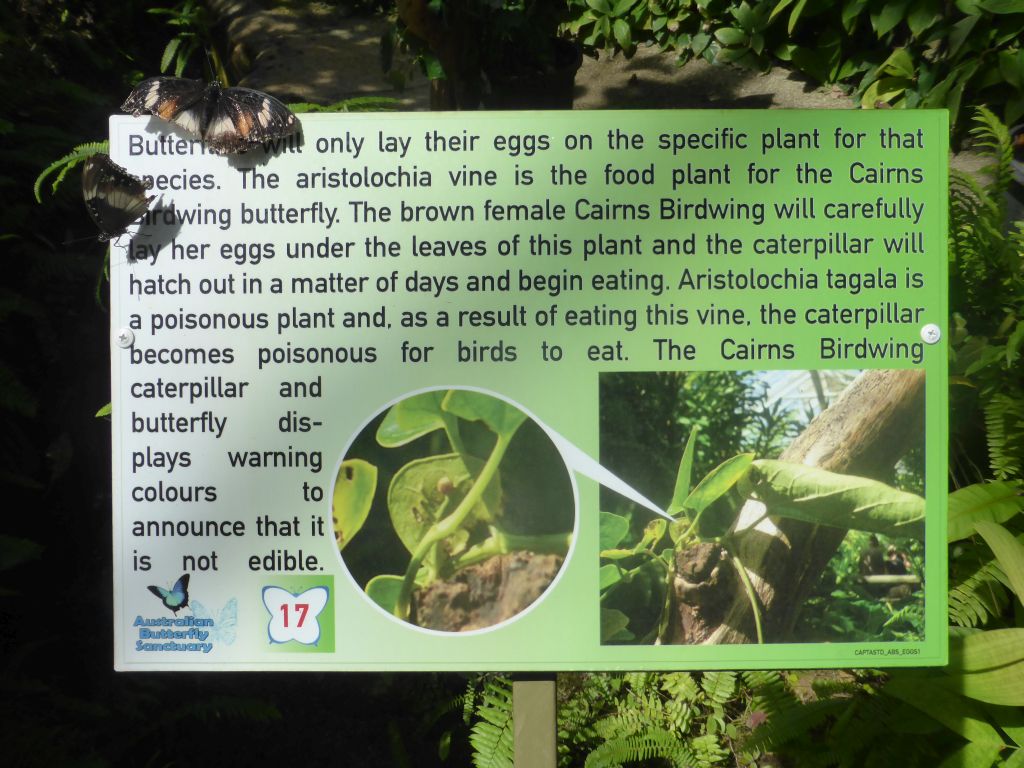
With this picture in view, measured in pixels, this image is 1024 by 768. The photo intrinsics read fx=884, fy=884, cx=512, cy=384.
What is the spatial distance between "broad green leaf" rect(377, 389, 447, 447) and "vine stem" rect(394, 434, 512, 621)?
14 centimetres

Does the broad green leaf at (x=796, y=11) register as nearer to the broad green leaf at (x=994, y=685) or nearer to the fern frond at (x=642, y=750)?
the broad green leaf at (x=994, y=685)

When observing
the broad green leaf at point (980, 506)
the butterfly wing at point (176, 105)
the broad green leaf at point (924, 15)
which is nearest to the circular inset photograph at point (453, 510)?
the butterfly wing at point (176, 105)

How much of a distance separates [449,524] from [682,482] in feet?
1.71

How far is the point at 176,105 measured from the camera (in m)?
1.94

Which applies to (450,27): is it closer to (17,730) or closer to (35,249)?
(35,249)

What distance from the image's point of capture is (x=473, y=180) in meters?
1.96

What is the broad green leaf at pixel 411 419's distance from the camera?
6.36ft

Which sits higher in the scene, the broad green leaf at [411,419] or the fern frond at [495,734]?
the broad green leaf at [411,419]

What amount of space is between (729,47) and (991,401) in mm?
3000

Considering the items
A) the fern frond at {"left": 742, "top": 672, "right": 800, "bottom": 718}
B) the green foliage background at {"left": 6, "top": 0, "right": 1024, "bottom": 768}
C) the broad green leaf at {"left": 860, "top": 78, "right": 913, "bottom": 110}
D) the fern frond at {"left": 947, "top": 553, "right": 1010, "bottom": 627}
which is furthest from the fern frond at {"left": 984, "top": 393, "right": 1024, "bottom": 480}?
the broad green leaf at {"left": 860, "top": 78, "right": 913, "bottom": 110}

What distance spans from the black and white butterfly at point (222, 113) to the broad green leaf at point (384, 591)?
3.26 ft

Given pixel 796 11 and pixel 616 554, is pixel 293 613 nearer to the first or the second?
pixel 616 554

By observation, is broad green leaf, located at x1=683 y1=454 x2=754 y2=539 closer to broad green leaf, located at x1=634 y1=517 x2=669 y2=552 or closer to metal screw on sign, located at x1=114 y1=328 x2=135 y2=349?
broad green leaf, located at x1=634 y1=517 x2=669 y2=552

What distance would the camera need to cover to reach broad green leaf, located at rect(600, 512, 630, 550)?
6.33 feet
